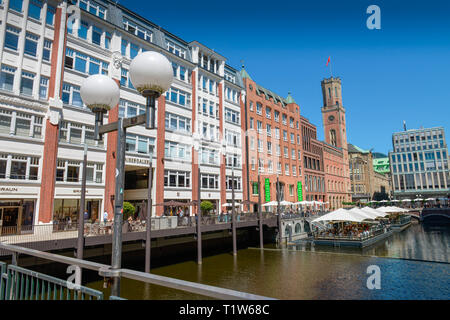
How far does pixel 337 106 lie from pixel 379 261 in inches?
3437

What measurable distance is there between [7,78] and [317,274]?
2741cm

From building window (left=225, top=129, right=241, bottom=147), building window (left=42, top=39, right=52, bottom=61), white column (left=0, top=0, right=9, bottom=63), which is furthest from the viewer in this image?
building window (left=225, top=129, right=241, bottom=147)

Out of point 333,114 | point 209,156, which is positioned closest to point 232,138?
point 209,156

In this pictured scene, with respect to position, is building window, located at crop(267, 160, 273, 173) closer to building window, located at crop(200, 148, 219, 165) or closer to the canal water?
building window, located at crop(200, 148, 219, 165)

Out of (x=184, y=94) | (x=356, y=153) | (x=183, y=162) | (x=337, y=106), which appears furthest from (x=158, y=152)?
(x=356, y=153)

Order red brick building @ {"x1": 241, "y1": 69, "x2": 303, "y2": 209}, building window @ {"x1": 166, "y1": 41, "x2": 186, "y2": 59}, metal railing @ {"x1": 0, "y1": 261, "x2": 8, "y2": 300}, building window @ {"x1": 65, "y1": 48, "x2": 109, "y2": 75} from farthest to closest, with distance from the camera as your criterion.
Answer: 1. red brick building @ {"x1": 241, "y1": 69, "x2": 303, "y2": 209}
2. building window @ {"x1": 166, "y1": 41, "x2": 186, "y2": 59}
3. building window @ {"x1": 65, "y1": 48, "x2": 109, "y2": 75}
4. metal railing @ {"x1": 0, "y1": 261, "x2": 8, "y2": 300}

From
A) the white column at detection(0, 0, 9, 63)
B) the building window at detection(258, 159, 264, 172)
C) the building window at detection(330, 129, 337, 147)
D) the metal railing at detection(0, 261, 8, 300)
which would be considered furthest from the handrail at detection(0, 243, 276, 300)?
the building window at detection(330, 129, 337, 147)

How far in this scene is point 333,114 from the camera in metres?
104

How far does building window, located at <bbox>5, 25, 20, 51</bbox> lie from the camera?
23.2 meters

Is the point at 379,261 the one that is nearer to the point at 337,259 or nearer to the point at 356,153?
the point at 337,259

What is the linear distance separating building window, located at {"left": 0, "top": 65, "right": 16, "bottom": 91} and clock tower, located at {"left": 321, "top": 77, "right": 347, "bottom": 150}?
93.0m

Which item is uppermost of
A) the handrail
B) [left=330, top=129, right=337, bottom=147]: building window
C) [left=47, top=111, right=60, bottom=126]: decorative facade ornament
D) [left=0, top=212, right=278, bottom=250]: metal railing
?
[left=330, top=129, right=337, bottom=147]: building window

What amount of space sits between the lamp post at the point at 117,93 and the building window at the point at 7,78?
2250 centimetres

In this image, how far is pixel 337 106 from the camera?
338ft
